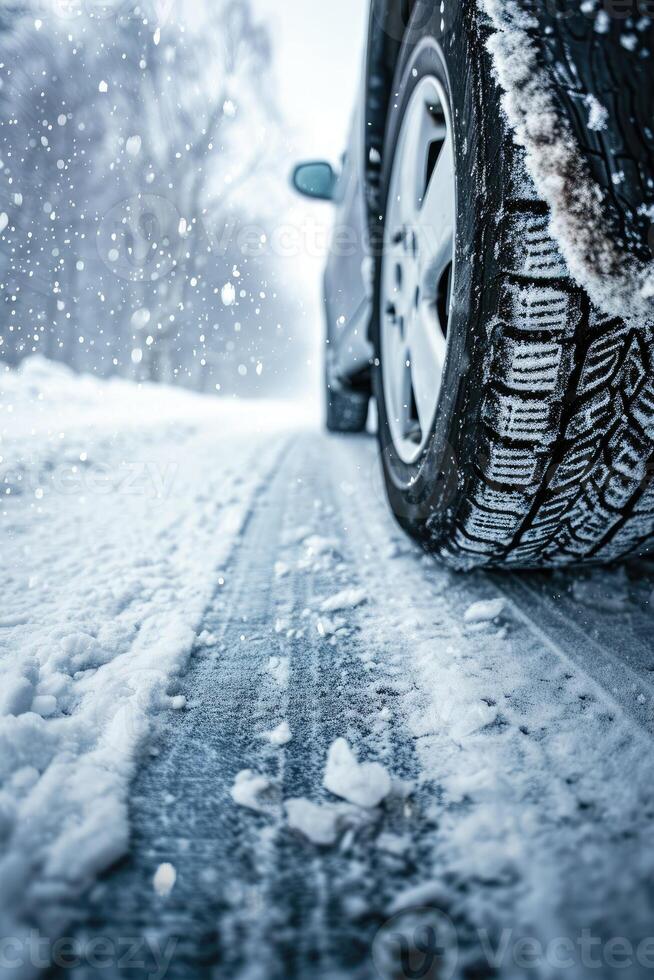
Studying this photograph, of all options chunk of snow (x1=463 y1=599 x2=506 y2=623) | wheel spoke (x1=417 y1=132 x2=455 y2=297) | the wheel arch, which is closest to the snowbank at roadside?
chunk of snow (x1=463 y1=599 x2=506 y2=623)

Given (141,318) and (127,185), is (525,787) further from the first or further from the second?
(141,318)

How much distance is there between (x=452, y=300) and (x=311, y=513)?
109cm

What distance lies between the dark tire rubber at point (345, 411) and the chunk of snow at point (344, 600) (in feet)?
8.99

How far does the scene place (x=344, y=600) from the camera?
1133 millimetres

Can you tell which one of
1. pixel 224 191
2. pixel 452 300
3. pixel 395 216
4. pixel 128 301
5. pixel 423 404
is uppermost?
pixel 224 191

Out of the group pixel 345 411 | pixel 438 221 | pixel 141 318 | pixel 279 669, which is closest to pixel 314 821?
pixel 279 669

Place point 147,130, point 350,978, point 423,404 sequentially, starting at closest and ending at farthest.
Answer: point 350,978, point 423,404, point 147,130

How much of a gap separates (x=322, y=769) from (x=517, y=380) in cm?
63

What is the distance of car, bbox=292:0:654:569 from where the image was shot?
573mm

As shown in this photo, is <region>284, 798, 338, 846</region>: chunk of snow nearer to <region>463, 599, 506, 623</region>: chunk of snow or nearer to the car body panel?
<region>463, 599, 506, 623</region>: chunk of snow

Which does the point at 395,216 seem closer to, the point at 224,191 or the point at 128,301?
Answer: the point at 224,191

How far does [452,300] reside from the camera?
87 centimetres

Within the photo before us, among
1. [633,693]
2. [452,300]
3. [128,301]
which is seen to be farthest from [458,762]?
[128,301]

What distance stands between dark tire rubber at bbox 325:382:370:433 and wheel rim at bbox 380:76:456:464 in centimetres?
236
